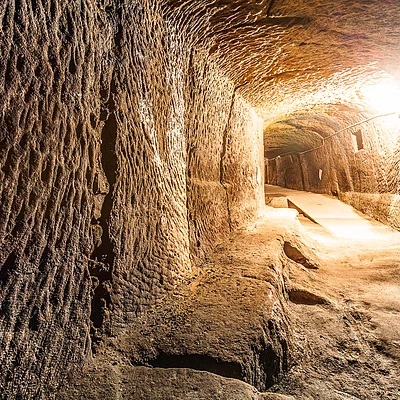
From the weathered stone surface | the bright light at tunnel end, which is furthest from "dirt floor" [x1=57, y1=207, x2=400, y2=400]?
the bright light at tunnel end

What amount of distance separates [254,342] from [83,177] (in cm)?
78

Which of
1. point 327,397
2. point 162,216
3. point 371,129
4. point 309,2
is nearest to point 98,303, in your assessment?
point 162,216

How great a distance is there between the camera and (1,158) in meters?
0.65

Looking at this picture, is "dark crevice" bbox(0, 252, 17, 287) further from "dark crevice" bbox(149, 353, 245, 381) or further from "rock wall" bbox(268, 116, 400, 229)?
"rock wall" bbox(268, 116, 400, 229)

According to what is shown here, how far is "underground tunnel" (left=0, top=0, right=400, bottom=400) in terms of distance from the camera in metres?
0.73

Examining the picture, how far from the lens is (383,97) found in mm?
3678

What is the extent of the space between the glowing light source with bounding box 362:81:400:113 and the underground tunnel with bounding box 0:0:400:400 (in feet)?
3.18

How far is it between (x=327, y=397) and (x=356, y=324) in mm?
658

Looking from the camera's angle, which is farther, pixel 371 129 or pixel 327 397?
pixel 371 129

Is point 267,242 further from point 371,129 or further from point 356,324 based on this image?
point 371,129

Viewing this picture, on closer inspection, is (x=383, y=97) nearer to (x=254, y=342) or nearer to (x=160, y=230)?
(x=160, y=230)

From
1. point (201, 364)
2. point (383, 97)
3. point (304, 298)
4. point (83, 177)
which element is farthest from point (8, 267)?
point (383, 97)

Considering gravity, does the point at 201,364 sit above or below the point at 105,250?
below

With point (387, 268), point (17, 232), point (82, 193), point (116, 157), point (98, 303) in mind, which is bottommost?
point (387, 268)
